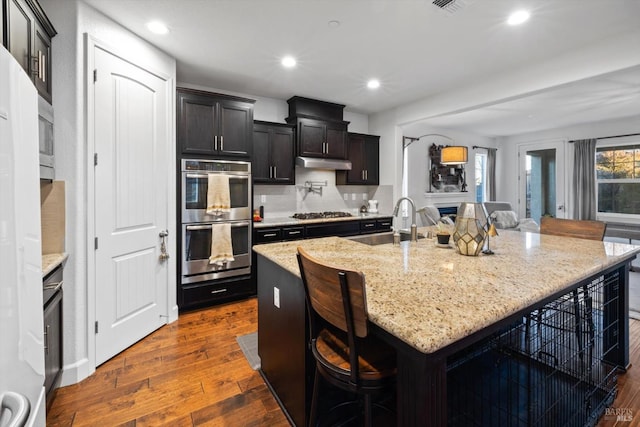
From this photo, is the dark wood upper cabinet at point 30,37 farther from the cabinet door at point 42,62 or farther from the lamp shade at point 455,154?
the lamp shade at point 455,154

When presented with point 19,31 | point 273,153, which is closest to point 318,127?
point 273,153

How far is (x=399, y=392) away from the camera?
0.93 m

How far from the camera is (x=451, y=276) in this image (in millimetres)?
1387

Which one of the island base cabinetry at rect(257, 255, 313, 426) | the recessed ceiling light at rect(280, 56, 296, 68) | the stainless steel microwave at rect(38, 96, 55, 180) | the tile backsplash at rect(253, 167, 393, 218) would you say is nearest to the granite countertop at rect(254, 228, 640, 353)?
the island base cabinetry at rect(257, 255, 313, 426)

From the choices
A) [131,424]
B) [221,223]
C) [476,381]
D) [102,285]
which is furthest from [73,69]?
[476,381]

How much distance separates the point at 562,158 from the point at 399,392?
7685mm

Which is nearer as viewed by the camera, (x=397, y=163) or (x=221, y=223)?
(x=221, y=223)

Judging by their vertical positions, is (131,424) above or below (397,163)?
below

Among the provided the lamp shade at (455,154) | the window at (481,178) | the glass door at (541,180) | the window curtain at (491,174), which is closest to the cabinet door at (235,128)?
the lamp shade at (455,154)

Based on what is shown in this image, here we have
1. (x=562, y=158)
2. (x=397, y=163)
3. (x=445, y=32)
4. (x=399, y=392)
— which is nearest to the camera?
(x=399, y=392)

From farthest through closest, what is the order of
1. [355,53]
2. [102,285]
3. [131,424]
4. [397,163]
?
[397,163], [355,53], [102,285], [131,424]

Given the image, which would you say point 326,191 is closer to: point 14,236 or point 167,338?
point 167,338

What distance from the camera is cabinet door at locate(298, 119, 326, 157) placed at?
14.3 ft

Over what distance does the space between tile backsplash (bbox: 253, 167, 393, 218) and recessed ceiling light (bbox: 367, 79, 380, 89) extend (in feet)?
4.95
